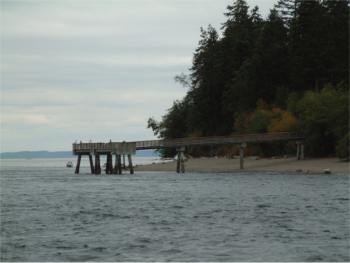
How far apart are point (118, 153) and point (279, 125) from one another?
2005 centimetres

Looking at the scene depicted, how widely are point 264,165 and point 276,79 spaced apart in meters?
22.8

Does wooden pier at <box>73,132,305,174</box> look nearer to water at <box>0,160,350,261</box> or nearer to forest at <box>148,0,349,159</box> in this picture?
forest at <box>148,0,349,159</box>

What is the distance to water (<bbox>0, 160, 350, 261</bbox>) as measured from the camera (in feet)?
99.6

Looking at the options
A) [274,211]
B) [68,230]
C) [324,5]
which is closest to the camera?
[68,230]

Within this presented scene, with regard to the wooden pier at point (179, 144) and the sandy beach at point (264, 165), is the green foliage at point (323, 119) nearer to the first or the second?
the wooden pier at point (179, 144)

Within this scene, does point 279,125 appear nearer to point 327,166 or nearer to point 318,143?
point 318,143

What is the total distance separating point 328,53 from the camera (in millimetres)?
107438

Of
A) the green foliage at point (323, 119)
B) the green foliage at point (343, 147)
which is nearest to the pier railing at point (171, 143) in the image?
the green foliage at point (323, 119)

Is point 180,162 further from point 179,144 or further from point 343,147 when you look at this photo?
point 343,147

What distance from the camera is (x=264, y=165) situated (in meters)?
93.1

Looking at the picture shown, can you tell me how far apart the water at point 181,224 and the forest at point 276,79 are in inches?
999

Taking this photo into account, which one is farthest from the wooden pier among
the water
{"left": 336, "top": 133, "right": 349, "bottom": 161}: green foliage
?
the water

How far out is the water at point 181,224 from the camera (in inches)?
1195

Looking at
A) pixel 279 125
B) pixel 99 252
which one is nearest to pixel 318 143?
pixel 279 125
